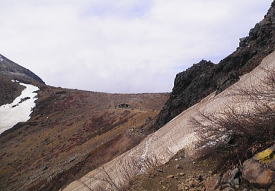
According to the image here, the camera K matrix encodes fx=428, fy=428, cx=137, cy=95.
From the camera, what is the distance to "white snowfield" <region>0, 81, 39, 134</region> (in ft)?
218

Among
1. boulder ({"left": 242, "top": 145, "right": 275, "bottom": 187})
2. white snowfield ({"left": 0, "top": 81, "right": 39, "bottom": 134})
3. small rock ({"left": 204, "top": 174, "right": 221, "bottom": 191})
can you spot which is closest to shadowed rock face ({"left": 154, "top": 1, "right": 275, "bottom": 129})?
small rock ({"left": 204, "top": 174, "right": 221, "bottom": 191})

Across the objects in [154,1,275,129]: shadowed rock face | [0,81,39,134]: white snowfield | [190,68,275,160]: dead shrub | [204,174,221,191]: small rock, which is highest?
[0,81,39,134]: white snowfield

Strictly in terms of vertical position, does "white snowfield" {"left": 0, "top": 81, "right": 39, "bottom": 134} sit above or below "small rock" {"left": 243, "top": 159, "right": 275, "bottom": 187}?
above

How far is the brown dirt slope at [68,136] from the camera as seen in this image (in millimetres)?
29578

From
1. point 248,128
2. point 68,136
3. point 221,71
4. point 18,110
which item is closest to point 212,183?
point 248,128

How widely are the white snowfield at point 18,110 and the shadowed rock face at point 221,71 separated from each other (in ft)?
137

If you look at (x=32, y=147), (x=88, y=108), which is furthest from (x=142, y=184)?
(x=88, y=108)

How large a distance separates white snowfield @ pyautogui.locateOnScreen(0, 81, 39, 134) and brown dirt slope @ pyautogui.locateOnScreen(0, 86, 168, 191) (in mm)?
1799

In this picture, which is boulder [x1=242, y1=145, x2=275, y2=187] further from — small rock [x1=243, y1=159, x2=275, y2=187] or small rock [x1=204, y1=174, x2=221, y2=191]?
small rock [x1=204, y1=174, x2=221, y2=191]

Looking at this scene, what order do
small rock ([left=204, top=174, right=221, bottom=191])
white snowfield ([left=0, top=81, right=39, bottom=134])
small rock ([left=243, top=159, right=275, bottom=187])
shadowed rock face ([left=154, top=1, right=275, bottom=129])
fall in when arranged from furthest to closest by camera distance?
white snowfield ([left=0, top=81, right=39, bottom=134])
shadowed rock face ([left=154, top=1, right=275, bottom=129])
small rock ([left=204, top=174, right=221, bottom=191])
small rock ([left=243, top=159, right=275, bottom=187])

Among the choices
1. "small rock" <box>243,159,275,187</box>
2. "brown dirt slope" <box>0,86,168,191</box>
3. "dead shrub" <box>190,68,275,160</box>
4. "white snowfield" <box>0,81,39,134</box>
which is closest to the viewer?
"small rock" <box>243,159,275,187</box>

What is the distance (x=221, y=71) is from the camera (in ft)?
80.1

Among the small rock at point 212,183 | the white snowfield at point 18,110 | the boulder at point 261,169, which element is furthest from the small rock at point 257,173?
the white snowfield at point 18,110

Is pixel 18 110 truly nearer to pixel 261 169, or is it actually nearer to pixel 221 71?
pixel 221 71
